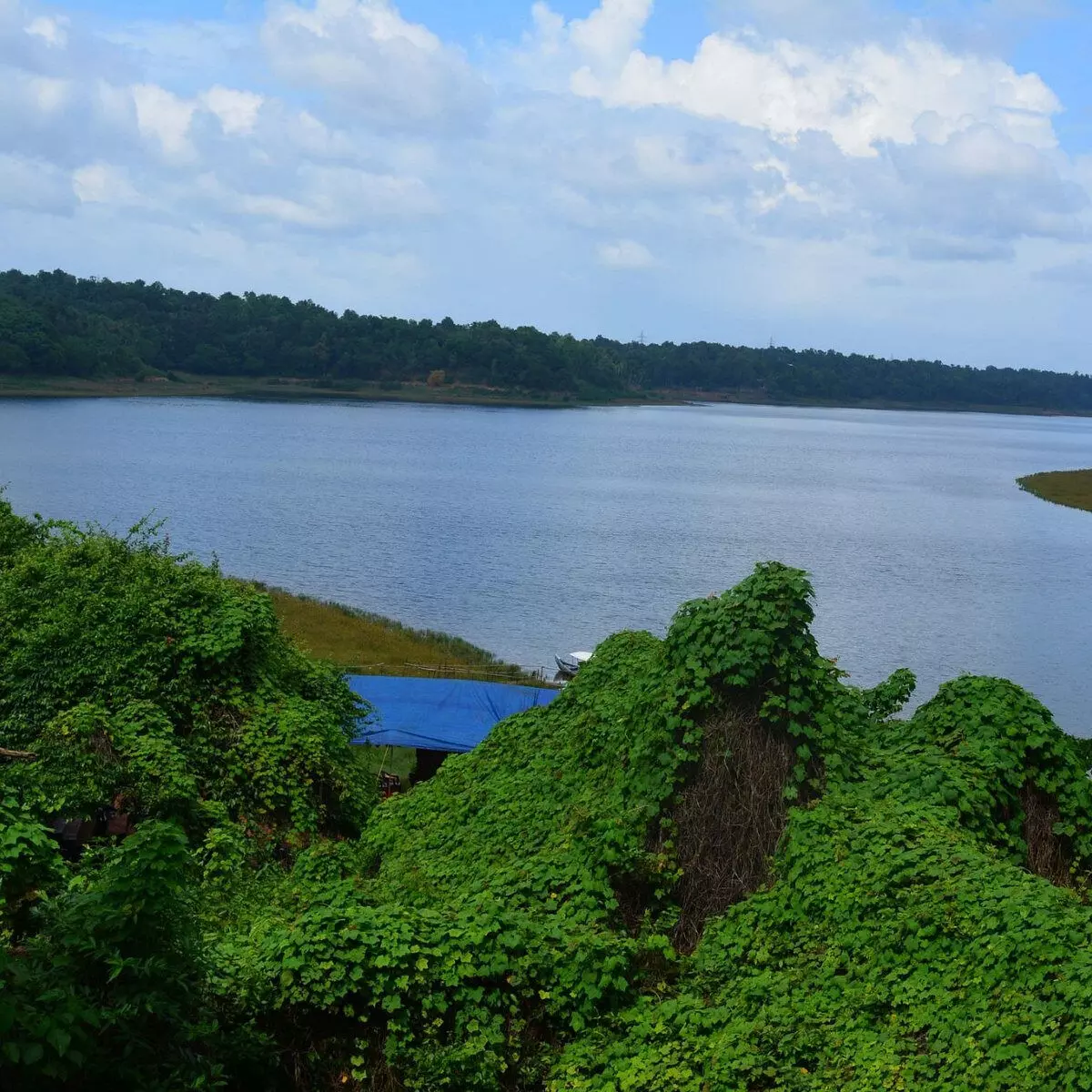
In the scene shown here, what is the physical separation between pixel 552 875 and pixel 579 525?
5477 cm

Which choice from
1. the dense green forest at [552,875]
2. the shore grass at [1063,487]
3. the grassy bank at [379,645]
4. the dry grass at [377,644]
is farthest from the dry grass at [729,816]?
the shore grass at [1063,487]

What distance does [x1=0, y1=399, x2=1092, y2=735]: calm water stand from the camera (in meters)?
43.0

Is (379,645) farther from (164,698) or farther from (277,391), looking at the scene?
(277,391)

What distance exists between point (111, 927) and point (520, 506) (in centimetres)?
6499

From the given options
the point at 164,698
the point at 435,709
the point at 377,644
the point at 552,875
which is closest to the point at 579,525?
the point at 377,644

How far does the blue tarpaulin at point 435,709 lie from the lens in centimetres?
2169

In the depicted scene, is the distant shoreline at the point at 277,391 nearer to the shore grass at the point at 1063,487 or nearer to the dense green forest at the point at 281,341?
the dense green forest at the point at 281,341

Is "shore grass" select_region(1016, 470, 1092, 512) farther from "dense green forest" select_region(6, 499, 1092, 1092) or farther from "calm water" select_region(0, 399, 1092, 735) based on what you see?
"dense green forest" select_region(6, 499, 1092, 1092)

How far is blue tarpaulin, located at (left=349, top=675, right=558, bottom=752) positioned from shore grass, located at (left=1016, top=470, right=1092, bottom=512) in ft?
224

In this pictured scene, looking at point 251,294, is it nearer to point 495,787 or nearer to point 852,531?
point 852,531

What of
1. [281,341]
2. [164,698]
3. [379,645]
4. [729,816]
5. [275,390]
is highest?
[281,341]

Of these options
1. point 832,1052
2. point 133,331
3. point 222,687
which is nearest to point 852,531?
point 222,687

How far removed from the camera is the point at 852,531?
2689 inches

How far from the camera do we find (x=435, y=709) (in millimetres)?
23188
